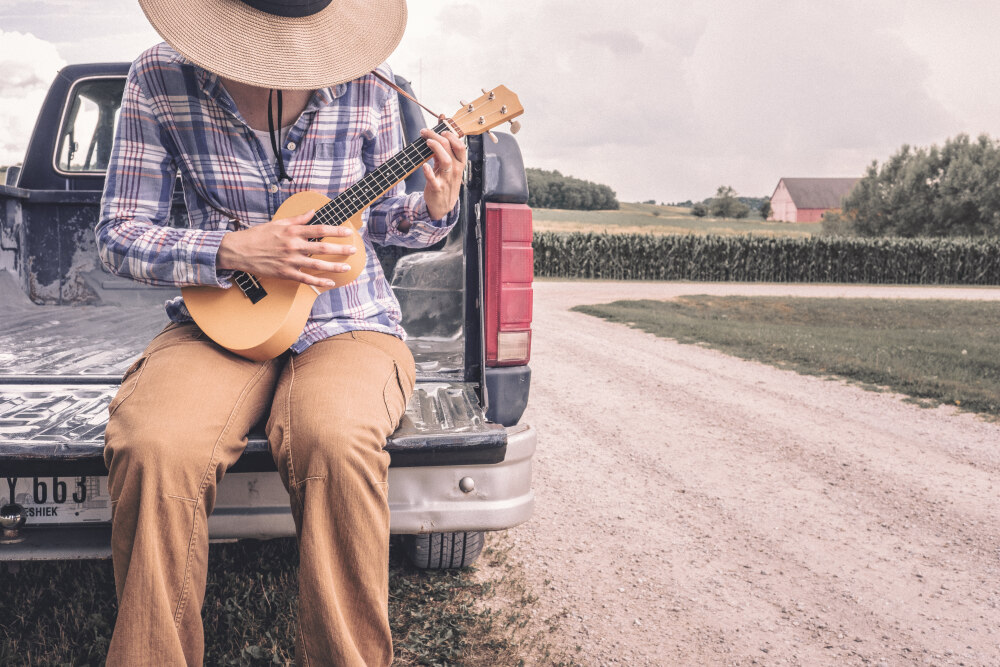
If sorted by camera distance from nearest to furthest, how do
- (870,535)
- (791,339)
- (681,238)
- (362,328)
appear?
(362,328) → (870,535) → (791,339) → (681,238)

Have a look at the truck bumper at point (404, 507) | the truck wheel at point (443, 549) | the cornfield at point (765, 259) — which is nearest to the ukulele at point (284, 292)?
the truck bumper at point (404, 507)

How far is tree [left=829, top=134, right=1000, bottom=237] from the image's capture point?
4888 centimetres

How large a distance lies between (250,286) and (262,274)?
0.10 meters

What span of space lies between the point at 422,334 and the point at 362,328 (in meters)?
0.68

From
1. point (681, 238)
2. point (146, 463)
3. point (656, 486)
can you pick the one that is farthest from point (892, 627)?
point (681, 238)

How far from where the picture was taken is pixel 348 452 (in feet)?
5.70

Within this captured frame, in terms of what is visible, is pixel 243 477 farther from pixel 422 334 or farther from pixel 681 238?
pixel 681 238

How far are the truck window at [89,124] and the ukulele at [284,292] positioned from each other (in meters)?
2.41

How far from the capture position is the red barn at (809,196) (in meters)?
98.0

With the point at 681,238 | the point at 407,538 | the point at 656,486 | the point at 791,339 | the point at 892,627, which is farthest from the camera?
the point at 681,238

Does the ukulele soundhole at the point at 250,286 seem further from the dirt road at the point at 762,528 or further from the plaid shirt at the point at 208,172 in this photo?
the dirt road at the point at 762,528

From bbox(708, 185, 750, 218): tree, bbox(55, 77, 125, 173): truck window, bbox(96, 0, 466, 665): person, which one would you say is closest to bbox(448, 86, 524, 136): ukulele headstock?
bbox(96, 0, 466, 665): person

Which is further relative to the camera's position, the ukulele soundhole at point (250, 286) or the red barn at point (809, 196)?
the red barn at point (809, 196)

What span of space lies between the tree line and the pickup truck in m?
45.9
